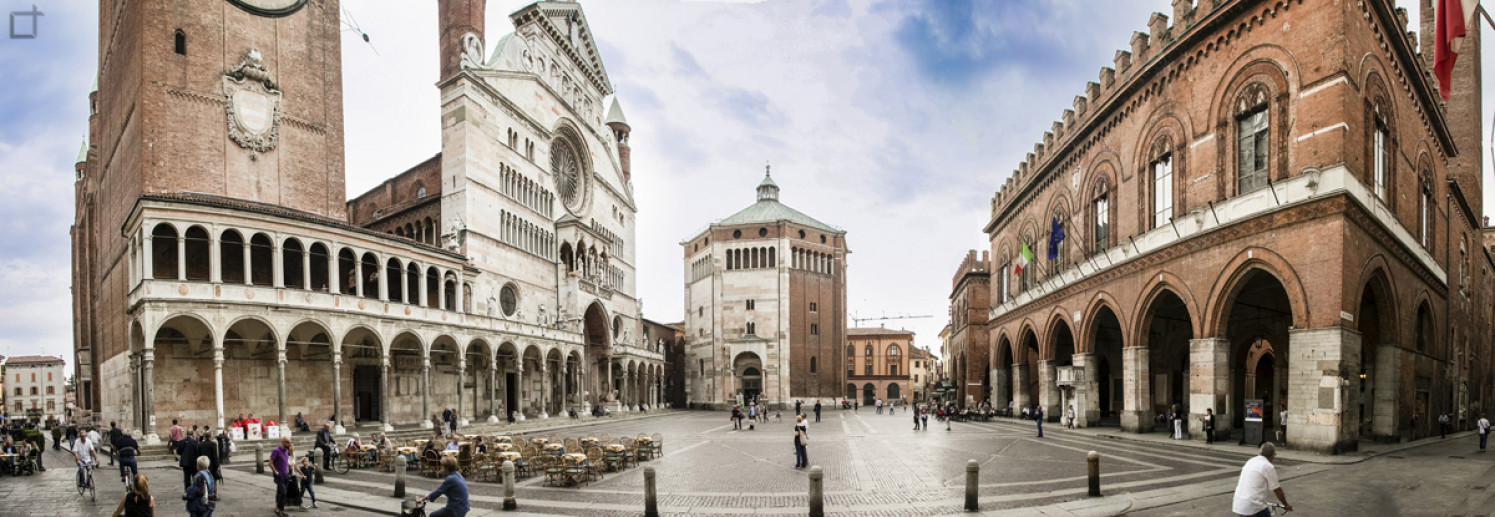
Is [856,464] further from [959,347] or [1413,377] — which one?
[959,347]

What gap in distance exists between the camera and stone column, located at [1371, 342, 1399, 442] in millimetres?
21719

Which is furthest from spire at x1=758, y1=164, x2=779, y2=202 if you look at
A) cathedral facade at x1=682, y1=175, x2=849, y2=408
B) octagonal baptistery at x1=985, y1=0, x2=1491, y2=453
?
octagonal baptistery at x1=985, y1=0, x2=1491, y2=453

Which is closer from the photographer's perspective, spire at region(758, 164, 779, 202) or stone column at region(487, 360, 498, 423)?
stone column at region(487, 360, 498, 423)

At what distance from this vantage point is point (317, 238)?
Result: 2955cm

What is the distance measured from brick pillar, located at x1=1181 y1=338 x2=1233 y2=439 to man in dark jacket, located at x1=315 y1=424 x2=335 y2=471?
24.2 metres

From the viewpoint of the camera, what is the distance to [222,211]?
2638 centimetres

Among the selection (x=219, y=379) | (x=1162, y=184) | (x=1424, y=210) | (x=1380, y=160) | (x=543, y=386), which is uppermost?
(x=1380, y=160)

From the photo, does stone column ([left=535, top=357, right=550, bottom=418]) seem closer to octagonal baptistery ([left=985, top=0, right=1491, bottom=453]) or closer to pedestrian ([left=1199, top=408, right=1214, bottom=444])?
octagonal baptistery ([left=985, top=0, right=1491, bottom=453])

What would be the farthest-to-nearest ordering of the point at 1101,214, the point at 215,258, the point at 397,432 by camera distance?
the point at 1101,214
the point at 397,432
the point at 215,258

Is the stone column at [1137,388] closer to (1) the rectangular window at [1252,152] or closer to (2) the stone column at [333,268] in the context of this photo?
(1) the rectangular window at [1252,152]

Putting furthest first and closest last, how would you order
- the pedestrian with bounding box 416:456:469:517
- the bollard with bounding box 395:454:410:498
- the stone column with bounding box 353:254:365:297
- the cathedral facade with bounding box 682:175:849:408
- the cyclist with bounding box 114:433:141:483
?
the cathedral facade with bounding box 682:175:849:408, the stone column with bounding box 353:254:365:297, the cyclist with bounding box 114:433:141:483, the bollard with bounding box 395:454:410:498, the pedestrian with bounding box 416:456:469:517

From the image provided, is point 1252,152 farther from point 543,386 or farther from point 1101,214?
point 543,386

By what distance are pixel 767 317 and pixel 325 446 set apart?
52665 mm

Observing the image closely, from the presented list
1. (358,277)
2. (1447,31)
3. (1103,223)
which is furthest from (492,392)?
(1447,31)
